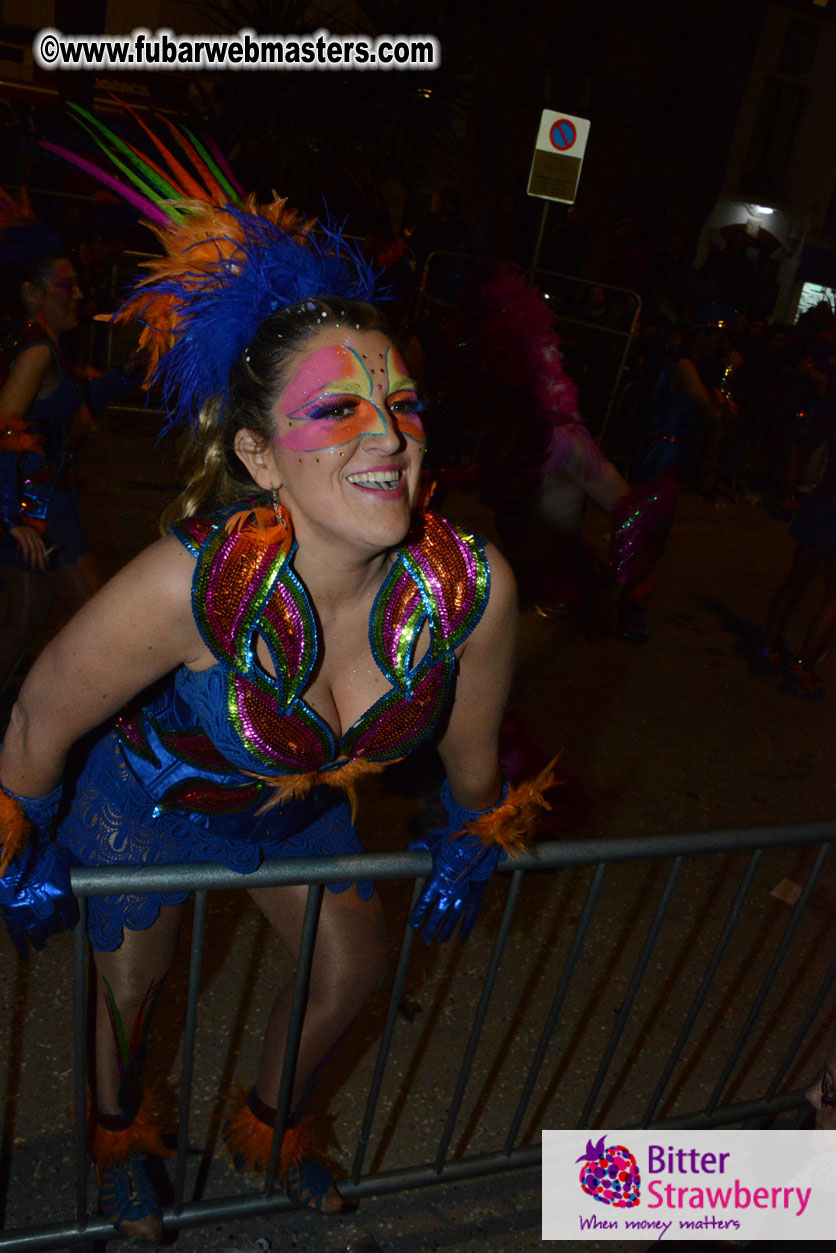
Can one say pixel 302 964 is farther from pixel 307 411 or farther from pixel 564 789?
pixel 564 789

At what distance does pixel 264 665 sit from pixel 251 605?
14cm

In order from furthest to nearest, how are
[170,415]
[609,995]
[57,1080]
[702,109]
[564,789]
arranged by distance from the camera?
[702,109] < [564,789] < [609,995] < [57,1080] < [170,415]

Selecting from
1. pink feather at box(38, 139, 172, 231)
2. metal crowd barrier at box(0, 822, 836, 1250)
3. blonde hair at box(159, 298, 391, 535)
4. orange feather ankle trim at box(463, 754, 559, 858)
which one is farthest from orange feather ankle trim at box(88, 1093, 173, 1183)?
pink feather at box(38, 139, 172, 231)

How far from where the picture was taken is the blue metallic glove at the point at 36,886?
70.3 inches

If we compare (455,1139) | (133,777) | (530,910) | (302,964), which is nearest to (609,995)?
(530,910)

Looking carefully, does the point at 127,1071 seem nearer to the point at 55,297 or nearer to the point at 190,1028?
the point at 190,1028

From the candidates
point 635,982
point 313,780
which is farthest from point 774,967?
point 313,780

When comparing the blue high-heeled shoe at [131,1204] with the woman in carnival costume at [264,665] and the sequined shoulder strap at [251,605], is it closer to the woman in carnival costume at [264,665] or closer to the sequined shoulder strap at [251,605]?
the woman in carnival costume at [264,665]

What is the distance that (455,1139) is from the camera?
8.55ft

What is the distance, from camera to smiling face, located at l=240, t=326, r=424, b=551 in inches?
70.3

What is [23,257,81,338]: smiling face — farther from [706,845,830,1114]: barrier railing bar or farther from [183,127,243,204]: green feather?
[706,845,830,1114]: barrier railing bar

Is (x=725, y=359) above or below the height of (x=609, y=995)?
above

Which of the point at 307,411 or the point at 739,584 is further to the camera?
the point at 739,584

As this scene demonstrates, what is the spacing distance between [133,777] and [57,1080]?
105 cm
